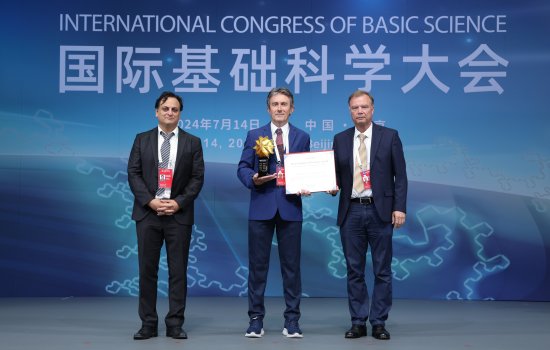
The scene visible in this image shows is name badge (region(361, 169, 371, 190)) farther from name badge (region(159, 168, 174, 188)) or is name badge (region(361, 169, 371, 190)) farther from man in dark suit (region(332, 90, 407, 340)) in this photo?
name badge (region(159, 168, 174, 188))

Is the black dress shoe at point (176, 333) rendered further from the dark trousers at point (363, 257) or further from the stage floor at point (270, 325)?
the dark trousers at point (363, 257)

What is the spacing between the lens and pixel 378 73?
6258 millimetres

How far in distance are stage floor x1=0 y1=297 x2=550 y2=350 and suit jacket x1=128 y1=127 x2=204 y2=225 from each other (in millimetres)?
764

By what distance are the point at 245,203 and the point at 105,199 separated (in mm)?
1181

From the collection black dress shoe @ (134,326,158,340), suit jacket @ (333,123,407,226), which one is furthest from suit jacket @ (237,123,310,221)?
black dress shoe @ (134,326,158,340)

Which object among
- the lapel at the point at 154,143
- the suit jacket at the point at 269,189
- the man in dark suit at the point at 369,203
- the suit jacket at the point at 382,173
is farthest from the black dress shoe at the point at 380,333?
the lapel at the point at 154,143

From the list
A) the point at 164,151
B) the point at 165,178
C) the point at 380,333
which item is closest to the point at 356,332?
the point at 380,333

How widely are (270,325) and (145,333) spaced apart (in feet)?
2.98

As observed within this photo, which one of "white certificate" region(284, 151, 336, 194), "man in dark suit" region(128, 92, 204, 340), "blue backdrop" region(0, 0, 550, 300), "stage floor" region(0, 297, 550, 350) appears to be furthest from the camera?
"blue backdrop" region(0, 0, 550, 300)

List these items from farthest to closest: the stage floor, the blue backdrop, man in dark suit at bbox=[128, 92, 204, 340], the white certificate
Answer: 1. the blue backdrop
2. man in dark suit at bbox=[128, 92, 204, 340]
3. the white certificate
4. the stage floor

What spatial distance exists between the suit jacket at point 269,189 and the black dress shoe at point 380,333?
2.65 ft

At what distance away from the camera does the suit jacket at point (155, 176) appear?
450cm

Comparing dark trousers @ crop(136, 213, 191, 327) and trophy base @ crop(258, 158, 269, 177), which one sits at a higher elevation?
trophy base @ crop(258, 158, 269, 177)

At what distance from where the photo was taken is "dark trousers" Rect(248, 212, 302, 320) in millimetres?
4520
